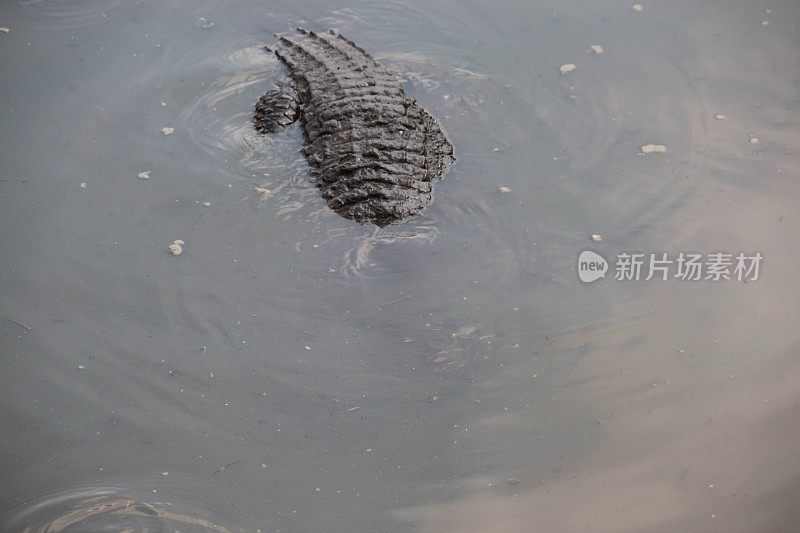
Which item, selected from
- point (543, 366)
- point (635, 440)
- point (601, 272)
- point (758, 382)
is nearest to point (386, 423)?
point (543, 366)

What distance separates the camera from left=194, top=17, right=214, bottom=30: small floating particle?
689 centimetres

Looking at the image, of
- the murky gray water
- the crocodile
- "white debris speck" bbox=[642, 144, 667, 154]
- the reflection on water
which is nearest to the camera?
the reflection on water

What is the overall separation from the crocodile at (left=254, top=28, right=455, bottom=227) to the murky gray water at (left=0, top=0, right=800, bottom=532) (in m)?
0.13

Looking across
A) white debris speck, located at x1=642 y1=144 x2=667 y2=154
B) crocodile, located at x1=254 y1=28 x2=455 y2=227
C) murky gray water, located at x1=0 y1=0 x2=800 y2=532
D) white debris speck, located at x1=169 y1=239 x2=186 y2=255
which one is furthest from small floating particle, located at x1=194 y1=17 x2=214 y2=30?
white debris speck, located at x1=642 y1=144 x2=667 y2=154

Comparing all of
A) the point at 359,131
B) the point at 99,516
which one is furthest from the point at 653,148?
the point at 99,516

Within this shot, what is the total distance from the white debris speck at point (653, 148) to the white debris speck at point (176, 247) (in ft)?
9.77

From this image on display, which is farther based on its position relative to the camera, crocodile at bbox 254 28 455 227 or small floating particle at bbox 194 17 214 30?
small floating particle at bbox 194 17 214 30

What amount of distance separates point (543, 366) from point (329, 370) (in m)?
1.12

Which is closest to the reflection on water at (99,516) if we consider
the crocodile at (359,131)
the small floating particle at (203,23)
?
the crocodile at (359,131)

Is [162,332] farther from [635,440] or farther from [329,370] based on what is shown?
[635,440]

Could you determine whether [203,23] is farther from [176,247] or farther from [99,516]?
[99,516]

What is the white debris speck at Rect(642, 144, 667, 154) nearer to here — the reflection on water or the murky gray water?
the murky gray water

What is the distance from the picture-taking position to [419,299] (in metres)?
4.89

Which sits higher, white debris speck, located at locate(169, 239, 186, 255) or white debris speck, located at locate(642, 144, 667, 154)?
white debris speck, located at locate(642, 144, 667, 154)
